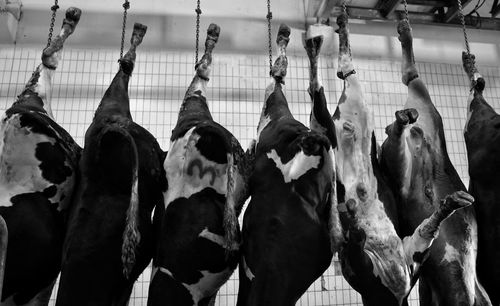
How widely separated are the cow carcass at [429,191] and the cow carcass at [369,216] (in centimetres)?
9

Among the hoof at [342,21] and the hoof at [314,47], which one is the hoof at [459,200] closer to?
the hoof at [314,47]

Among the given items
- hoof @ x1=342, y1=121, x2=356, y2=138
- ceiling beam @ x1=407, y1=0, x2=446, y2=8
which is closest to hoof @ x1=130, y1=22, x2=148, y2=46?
hoof @ x1=342, y1=121, x2=356, y2=138

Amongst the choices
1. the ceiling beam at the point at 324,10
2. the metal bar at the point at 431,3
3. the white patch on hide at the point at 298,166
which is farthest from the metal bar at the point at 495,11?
the white patch on hide at the point at 298,166

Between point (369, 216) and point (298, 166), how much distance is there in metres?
0.48

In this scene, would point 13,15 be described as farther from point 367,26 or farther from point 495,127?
point 495,127

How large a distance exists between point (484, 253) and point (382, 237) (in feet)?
1.86

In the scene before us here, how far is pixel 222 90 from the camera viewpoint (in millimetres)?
4426

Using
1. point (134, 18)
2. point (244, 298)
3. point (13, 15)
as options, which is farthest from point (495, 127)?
point (13, 15)

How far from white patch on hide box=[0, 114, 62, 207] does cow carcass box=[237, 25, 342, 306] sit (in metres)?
0.90

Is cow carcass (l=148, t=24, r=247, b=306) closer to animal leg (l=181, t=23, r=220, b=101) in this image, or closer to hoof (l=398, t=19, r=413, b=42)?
animal leg (l=181, t=23, r=220, b=101)

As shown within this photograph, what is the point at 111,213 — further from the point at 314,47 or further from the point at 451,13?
the point at 451,13

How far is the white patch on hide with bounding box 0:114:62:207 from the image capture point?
2154mm

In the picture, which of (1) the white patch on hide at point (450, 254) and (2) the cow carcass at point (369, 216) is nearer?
(2) the cow carcass at point (369, 216)

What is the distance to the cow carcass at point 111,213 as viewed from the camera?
1.95 meters
